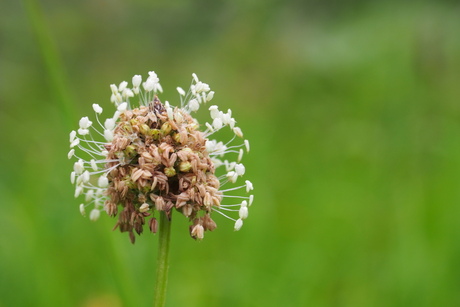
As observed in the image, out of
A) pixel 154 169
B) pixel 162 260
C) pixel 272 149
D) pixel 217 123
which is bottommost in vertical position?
pixel 162 260

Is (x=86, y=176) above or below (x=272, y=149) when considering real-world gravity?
below

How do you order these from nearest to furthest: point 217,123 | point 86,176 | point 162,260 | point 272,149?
1. point 162,260
2. point 86,176
3. point 217,123
4. point 272,149

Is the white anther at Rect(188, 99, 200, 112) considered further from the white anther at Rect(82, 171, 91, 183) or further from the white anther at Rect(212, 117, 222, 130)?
the white anther at Rect(82, 171, 91, 183)

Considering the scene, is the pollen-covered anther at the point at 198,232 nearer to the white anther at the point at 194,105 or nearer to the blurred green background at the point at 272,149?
the white anther at the point at 194,105

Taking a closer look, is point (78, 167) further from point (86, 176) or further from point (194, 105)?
point (194, 105)

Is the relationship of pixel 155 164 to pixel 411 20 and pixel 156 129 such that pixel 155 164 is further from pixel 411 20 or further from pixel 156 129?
pixel 411 20

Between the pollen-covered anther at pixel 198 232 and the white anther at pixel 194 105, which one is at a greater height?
the white anther at pixel 194 105

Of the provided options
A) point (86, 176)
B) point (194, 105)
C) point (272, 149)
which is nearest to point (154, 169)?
point (86, 176)

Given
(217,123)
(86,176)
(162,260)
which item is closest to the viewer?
(162,260)

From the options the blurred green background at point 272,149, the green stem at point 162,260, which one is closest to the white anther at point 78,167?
the green stem at point 162,260

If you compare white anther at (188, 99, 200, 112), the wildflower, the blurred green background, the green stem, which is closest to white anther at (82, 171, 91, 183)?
the wildflower
